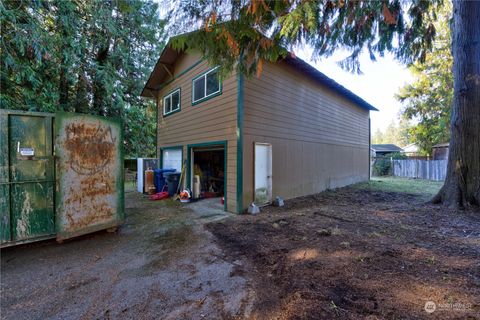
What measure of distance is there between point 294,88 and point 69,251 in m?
7.36

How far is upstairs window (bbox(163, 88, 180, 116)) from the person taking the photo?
8.97 meters

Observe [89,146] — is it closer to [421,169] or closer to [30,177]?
[30,177]

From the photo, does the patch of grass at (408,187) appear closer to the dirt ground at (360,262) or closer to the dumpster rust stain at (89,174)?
the dirt ground at (360,262)

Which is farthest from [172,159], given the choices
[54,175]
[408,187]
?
[408,187]

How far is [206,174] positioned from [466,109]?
7.93 metres

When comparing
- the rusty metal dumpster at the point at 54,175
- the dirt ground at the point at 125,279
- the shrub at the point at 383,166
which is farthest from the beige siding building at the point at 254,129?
the shrub at the point at 383,166

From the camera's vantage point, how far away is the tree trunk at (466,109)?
5.27 m

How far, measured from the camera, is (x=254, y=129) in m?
6.12

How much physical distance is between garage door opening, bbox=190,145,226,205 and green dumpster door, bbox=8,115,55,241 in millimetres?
4476

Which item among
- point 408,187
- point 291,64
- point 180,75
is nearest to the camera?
point 291,64

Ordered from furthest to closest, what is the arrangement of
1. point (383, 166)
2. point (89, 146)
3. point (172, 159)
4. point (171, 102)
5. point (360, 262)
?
point (383, 166)
point (171, 102)
point (172, 159)
point (89, 146)
point (360, 262)

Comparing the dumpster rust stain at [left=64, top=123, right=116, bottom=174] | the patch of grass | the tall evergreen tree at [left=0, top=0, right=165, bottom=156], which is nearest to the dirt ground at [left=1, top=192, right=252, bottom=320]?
the dumpster rust stain at [left=64, top=123, right=116, bottom=174]

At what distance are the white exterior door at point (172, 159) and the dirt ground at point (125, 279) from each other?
4.35 metres

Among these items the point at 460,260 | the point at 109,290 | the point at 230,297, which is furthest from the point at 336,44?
the point at 109,290
